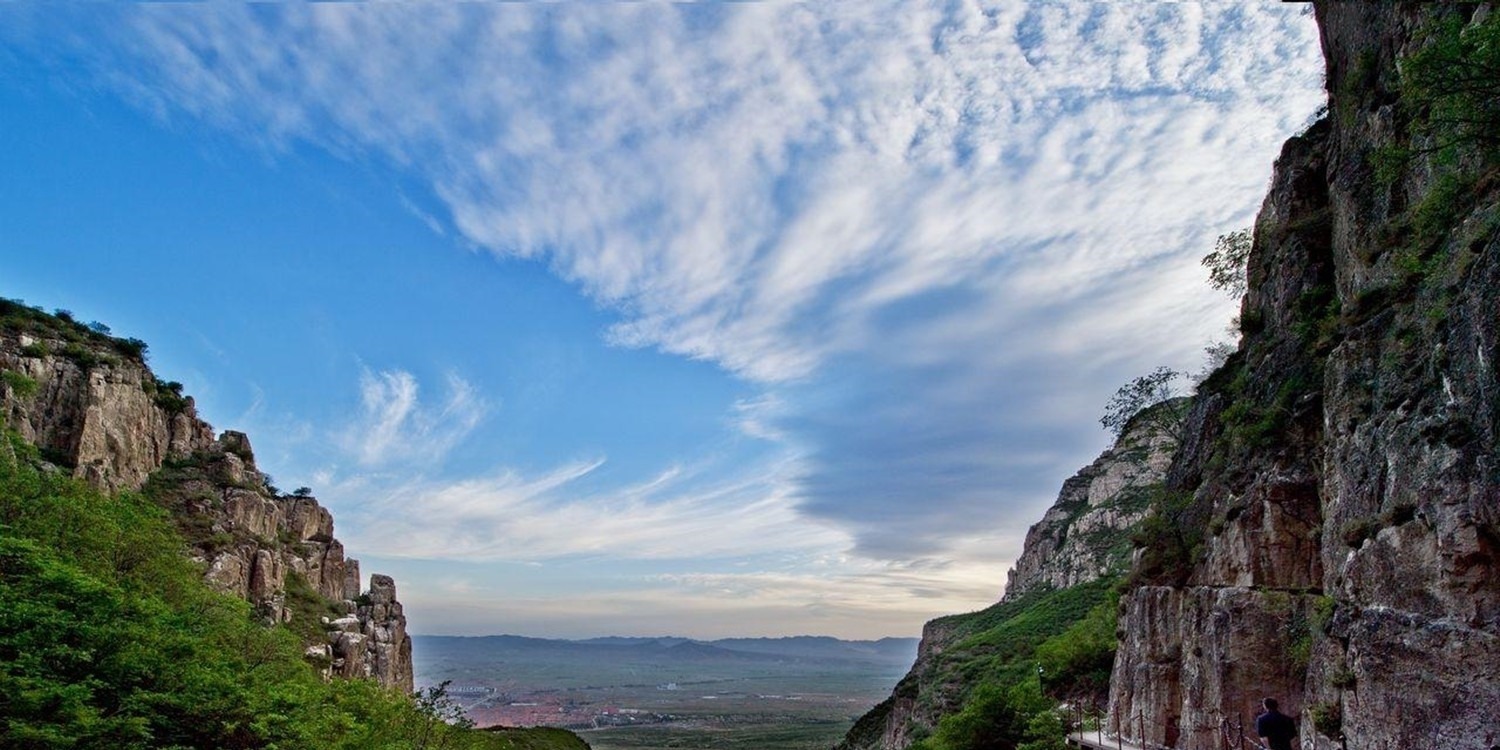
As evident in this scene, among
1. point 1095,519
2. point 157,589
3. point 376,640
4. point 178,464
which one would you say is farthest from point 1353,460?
point 1095,519

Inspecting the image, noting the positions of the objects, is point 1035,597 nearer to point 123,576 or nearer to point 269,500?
point 269,500

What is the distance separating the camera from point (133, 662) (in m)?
20.9

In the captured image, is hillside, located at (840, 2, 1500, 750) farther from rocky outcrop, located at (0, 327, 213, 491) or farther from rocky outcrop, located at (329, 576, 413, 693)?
rocky outcrop, located at (0, 327, 213, 491)

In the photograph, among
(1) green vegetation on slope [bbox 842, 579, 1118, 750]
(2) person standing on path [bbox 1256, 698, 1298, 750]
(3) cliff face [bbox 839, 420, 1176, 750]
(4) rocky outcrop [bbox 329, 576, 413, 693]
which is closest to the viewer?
(2) person standing on path [bbox 1256, 698, 1298, 750]

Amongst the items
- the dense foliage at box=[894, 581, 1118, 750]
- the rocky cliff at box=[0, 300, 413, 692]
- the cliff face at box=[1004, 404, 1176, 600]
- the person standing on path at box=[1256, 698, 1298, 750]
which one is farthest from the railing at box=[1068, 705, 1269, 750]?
the cliff face at box=[1004, 404, 1176, 600]

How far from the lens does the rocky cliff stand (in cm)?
4966

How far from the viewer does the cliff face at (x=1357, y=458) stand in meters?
14.6

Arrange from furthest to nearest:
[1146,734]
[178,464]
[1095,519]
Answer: [1095,519] < [178,464] < [1146,734]

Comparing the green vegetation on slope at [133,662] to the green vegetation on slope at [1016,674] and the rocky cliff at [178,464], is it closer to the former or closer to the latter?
the rocky cliff at [178,464]

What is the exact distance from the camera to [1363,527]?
58.9 ft

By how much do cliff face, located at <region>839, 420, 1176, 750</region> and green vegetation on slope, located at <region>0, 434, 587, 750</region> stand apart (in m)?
50.3

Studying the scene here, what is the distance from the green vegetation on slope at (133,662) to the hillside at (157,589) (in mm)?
74

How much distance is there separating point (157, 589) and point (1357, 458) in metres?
44.9

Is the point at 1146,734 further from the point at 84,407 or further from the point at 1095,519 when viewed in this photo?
the point at 1095,519
